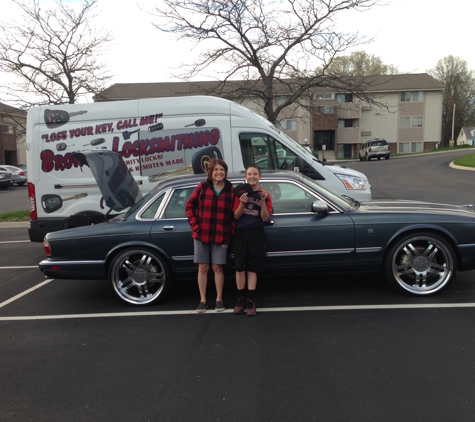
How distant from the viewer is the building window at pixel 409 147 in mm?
51344

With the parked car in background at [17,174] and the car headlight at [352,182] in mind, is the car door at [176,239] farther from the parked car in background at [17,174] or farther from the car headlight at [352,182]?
the parked car in background at [17,174]

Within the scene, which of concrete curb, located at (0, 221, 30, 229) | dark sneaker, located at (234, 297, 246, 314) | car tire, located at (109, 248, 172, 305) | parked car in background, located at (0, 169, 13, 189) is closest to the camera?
dark sneaker, located at (234, 297, 246, 314)

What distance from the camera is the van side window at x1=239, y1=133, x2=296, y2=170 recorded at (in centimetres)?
779

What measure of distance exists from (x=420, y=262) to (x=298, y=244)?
4.54 ft

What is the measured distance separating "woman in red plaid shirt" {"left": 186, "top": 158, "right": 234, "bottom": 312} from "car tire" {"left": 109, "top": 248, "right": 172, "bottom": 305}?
563 mm

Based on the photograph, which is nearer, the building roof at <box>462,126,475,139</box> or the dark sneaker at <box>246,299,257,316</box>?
the dark sneaker at <box>246,299,257,316</box>

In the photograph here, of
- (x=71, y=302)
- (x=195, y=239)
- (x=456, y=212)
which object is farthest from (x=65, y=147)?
(x=456, y=212)

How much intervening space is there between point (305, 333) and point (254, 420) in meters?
1.48

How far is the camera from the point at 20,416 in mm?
3105

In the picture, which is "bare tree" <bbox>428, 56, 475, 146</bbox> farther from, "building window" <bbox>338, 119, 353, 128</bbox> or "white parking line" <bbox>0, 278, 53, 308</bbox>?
"white parking line" <bbox>0, 278, 53, 308</bbox>

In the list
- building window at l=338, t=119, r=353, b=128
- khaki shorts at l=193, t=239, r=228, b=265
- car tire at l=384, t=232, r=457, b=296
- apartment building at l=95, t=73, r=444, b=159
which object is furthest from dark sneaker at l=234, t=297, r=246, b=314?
building window at l=338, t=119, r=353, b=128

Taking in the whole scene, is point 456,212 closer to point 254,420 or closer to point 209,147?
point 254,420

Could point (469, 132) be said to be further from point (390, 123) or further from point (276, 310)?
point (276, 310)

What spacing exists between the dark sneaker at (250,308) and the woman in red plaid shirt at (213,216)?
1.65ft
